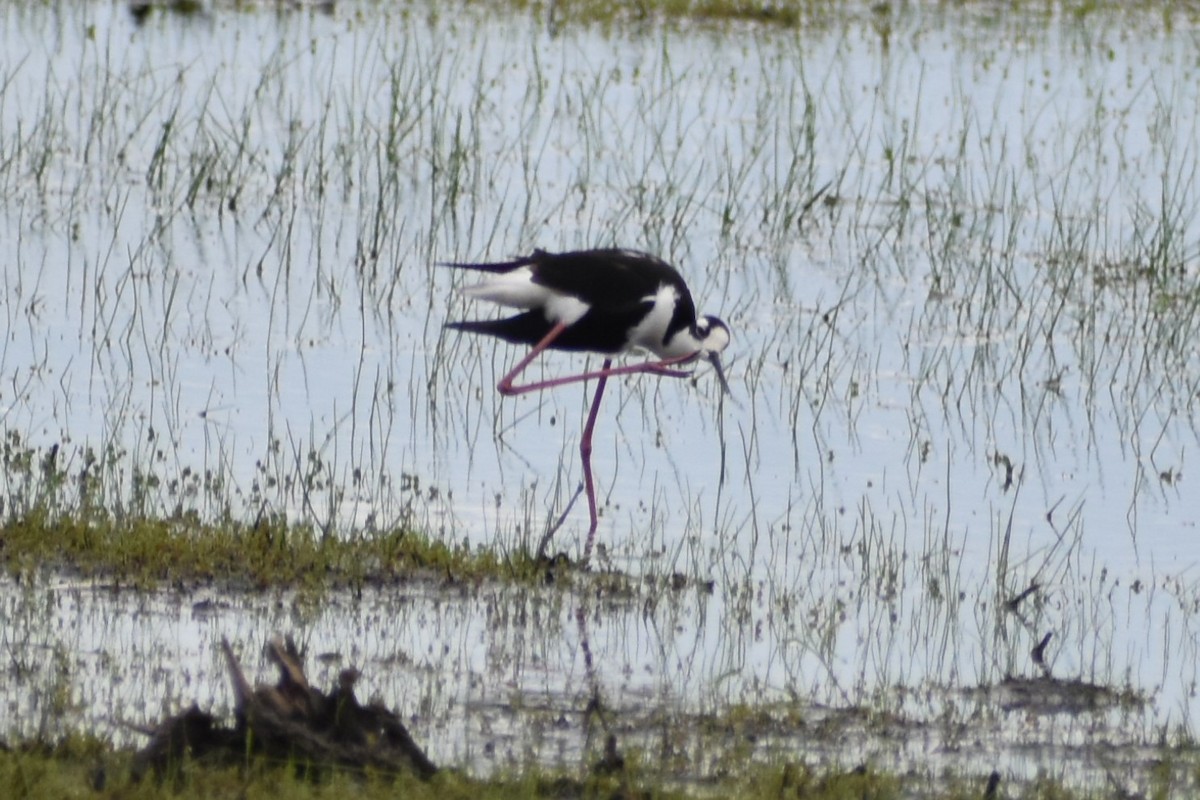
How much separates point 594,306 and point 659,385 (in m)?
1.57

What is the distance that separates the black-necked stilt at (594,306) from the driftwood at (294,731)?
3.13 metres

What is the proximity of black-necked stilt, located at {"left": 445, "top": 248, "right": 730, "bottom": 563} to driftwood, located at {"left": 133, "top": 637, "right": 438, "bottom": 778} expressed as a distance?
10.3 ft

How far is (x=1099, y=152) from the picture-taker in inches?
502

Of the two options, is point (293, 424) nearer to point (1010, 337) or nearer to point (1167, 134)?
point (1010, 337)

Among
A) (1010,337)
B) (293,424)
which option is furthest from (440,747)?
(1010,337)

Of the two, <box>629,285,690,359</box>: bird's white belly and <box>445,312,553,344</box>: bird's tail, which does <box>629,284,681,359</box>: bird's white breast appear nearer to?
<box>629,285,690,359</box>: bird's white belly

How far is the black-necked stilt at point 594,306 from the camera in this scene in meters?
7.49

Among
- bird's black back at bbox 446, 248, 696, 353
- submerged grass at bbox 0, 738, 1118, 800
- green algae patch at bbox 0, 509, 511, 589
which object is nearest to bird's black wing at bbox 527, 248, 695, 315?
bird's black back at bbox 446, 248, 696, 353

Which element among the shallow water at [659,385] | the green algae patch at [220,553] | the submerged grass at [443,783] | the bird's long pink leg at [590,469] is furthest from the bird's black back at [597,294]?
the submerged grass at [443,783]

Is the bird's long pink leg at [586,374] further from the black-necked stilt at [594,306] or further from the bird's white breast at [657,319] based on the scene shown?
the bird's white breast at [657,319]

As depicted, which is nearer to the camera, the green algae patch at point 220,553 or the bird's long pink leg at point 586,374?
the green algae patch at point 220,553

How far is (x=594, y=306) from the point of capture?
24.6 feet

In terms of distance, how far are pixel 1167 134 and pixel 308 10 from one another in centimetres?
762

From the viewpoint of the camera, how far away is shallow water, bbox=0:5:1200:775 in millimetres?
5520
